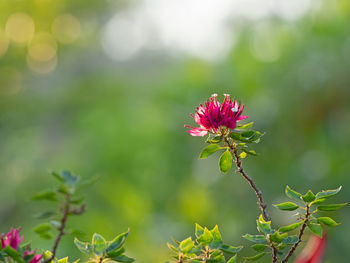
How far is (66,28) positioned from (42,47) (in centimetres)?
48

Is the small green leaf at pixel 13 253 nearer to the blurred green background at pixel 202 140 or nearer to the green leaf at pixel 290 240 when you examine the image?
the green leaf at pixel 290 240

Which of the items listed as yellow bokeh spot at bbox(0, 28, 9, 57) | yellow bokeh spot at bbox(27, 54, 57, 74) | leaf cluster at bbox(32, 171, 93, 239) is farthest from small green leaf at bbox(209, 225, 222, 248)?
yellow bokeh spot at bbox(27, 54, 57, 74)

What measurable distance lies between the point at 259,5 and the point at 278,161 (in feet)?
3.33

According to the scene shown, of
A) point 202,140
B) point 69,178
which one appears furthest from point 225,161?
point 202,140

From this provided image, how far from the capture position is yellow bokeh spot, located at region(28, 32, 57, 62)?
4223mm

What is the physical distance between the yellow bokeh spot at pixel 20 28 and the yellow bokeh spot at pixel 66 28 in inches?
13.6

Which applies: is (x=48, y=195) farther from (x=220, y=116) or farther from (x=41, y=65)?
(x=41, y=65)

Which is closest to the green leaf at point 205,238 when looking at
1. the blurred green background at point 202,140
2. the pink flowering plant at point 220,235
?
the pink flowering plant at point 220,235

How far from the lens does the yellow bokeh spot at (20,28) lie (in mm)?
3939

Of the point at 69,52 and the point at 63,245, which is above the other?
the point at 69,52

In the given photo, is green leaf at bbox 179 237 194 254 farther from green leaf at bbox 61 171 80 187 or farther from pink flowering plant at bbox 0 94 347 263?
green leaf at bbox 61 171 80 187

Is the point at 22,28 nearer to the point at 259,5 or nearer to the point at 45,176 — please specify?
the point at 45,176

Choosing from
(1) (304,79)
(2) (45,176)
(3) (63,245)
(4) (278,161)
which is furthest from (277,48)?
(2) (45,176)

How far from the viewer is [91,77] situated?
5.01 m
